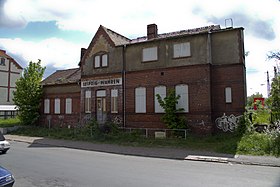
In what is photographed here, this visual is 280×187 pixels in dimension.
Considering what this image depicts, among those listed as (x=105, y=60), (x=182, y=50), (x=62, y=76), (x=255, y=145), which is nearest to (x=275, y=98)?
(x=255, y=145)

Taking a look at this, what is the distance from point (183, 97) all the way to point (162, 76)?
2.54m

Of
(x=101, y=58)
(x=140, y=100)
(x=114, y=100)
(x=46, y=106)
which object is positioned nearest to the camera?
(x=140, y=100)

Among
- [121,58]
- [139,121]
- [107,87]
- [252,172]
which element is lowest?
[252,172]

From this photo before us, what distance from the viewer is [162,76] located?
20.8 m

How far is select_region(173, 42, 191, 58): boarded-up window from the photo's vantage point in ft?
65.7

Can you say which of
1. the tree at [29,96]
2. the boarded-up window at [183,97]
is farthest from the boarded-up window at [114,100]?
the tree at [29,96]

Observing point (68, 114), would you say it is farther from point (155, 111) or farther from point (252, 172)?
point (252, 172)

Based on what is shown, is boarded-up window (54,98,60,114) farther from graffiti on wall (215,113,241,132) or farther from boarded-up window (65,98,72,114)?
graffiti on wall (215,113,241,132)

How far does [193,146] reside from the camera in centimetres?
1622

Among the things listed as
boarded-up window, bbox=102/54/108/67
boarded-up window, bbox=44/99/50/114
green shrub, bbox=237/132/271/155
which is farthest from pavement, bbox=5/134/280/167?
boarded-up window, bbox=44/99/50/114

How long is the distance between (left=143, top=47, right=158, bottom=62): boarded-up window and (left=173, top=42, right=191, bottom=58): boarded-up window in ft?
5.94

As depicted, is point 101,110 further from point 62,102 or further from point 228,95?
point 228,95

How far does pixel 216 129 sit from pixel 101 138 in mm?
8961

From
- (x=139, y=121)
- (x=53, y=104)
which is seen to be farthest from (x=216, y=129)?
(x=53, y=104)
